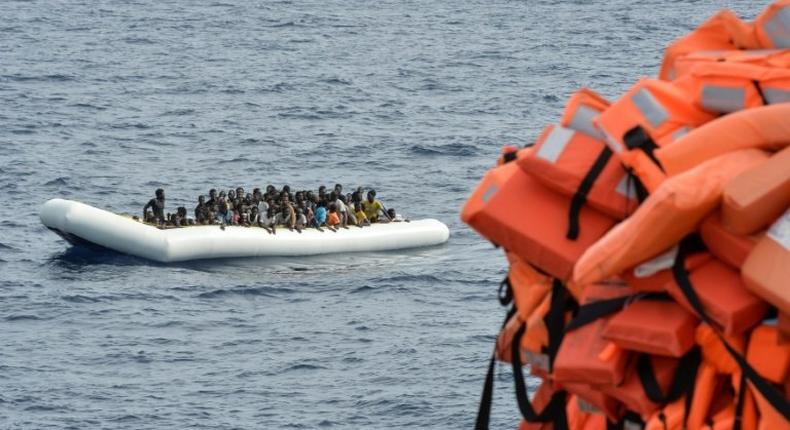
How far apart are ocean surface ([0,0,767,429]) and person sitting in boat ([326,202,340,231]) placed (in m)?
1.26


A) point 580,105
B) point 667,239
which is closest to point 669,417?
point 667,239

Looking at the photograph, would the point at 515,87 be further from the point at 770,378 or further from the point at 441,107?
the point at 770,378

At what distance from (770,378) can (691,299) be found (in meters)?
0.54

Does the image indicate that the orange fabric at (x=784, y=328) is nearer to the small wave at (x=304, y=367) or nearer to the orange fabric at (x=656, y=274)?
the orange fabric at (x=656, y=274)

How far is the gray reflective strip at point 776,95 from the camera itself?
9.66 meters

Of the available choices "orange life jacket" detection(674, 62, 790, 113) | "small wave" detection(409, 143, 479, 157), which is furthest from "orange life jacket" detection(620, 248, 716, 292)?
"small wave" detection(409, 143, 479, 157)

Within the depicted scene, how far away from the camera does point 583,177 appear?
9.80 m

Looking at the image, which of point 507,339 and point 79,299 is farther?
point 79,299

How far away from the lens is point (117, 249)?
6656cm

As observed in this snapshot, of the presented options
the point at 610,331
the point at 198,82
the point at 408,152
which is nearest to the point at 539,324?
the point at 610,331

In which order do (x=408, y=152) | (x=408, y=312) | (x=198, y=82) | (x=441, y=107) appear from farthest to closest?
1. (x=198, y=82)
2. (x=441, y=107)
3. (x=408, y=152)
4. (x=408, y=312)

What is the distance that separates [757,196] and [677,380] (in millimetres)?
1177

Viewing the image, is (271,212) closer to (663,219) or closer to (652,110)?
(652,110)

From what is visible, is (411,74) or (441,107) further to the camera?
(411,74)
